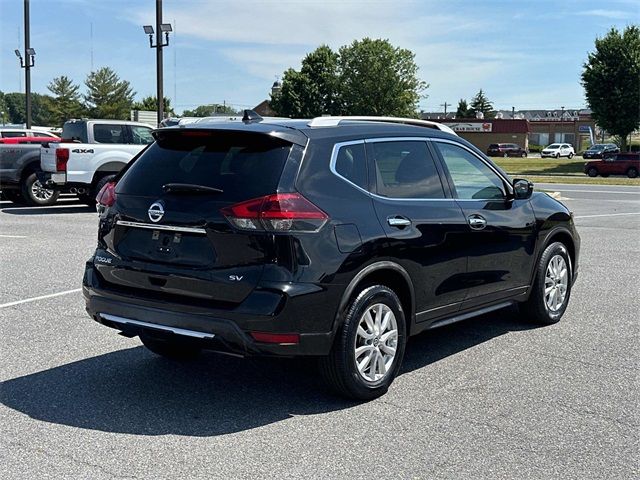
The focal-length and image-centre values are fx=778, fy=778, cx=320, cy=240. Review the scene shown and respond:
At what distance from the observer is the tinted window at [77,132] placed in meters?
16.8

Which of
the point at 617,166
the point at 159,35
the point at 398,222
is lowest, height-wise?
the point at 617,166

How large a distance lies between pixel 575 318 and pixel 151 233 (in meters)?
4.42

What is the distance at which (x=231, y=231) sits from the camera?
4566 mm

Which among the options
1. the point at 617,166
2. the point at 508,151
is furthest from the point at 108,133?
the point at 508,151

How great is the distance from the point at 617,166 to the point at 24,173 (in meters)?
39.3

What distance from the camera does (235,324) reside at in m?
4.49

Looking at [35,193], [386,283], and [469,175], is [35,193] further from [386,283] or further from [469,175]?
[386,283]

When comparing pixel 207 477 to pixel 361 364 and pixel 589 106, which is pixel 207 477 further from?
pixel 589 106

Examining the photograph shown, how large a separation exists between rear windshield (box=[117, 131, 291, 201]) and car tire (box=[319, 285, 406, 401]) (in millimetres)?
976

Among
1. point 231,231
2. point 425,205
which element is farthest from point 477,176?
point 231,231

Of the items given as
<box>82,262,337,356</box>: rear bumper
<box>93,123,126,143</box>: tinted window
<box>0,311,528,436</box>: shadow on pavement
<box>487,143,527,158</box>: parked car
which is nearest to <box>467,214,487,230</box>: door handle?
<box>0,311,528,436</box>: shadow on pavement

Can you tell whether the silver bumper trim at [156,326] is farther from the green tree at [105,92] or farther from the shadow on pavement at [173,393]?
the green tree at [105,92]

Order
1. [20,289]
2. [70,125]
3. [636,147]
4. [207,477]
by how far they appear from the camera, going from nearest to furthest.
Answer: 1. [207,477]
2. [20,289]
3. [70,125]
4. [636,147]

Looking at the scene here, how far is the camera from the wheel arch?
4.77 m
